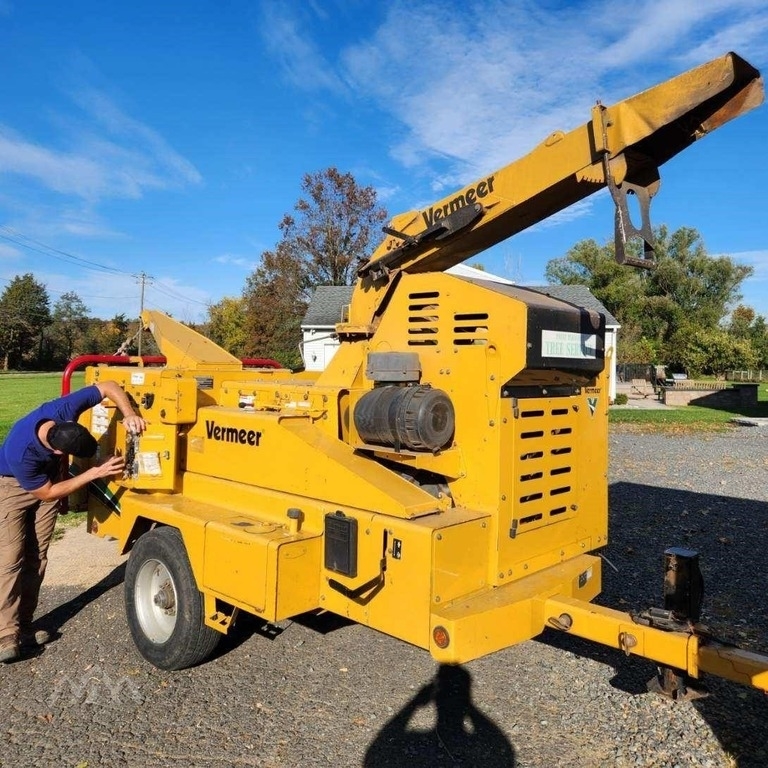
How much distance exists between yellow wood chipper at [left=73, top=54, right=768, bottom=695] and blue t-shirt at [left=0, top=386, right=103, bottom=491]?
54 cm

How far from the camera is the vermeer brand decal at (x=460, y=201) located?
3.90 metres

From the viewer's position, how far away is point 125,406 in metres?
4.48

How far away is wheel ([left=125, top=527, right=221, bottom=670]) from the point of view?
3943 mm

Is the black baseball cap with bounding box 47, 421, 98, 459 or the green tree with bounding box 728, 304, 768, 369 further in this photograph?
the green tree with bounding box 728, 304, 768, 369

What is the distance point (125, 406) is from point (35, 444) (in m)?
0.67

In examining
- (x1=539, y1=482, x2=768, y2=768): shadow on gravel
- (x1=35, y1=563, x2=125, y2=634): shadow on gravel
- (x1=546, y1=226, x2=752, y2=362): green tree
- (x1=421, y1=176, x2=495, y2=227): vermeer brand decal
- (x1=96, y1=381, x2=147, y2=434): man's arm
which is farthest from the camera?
(x1=546, y1=226, x2=752, y2=362): green tree

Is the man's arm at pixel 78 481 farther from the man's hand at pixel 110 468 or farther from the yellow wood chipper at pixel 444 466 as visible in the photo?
the yellow wood chipper at pixel 444 466

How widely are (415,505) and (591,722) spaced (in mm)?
1649

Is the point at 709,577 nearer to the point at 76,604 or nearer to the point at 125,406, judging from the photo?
the point at 125,406

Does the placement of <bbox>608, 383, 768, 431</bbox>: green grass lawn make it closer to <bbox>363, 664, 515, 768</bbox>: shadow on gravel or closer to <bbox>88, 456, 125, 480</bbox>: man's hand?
<bbox>363, 664, 515, 768</bbox>: shadow on gravel

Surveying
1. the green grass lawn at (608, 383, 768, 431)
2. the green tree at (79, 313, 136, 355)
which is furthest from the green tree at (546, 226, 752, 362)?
the green tree at (79, 313, 136, 355)

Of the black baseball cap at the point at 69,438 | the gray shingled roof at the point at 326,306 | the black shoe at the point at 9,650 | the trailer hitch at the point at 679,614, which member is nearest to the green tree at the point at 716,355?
the gray shingled roof at the point at 326,306

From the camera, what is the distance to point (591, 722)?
3529 millimetres

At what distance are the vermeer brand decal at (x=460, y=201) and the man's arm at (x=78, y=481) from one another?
8.99 feet
